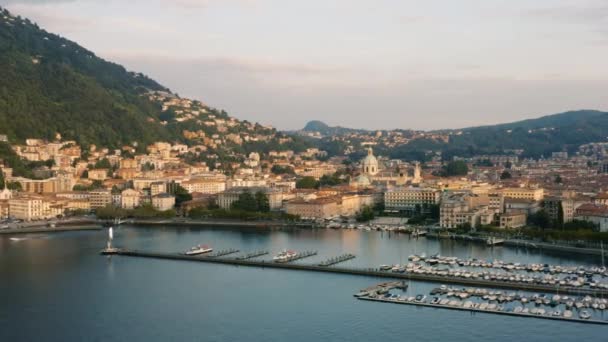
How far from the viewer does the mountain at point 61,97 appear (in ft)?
120

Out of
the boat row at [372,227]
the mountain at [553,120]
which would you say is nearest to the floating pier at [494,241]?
the boat row at [372,227]

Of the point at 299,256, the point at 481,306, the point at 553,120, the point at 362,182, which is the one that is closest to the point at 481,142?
the point at 553,120

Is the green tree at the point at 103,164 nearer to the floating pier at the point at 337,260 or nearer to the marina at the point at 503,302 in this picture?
the floating pier at the point at 337,260

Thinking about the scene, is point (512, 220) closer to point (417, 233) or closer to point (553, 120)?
point (417, 233)

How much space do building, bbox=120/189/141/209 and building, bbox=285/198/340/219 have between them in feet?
19.0

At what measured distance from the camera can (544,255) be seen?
1716 cm

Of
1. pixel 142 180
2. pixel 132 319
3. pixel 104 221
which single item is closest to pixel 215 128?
pixel 142 180

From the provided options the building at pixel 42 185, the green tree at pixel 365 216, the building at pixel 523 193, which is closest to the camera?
the green tree at pixel 365 216

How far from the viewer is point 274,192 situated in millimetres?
27797

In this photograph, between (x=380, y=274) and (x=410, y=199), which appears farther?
(x=410, y=199)

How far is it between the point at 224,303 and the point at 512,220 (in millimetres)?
10852

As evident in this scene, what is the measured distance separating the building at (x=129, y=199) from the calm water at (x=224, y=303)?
29.7 ft

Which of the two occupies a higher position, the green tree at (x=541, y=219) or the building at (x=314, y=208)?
the building at (x=314, y=208)

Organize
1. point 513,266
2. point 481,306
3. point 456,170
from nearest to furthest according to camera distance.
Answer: point 481,306, point 513,266, point 456,170
